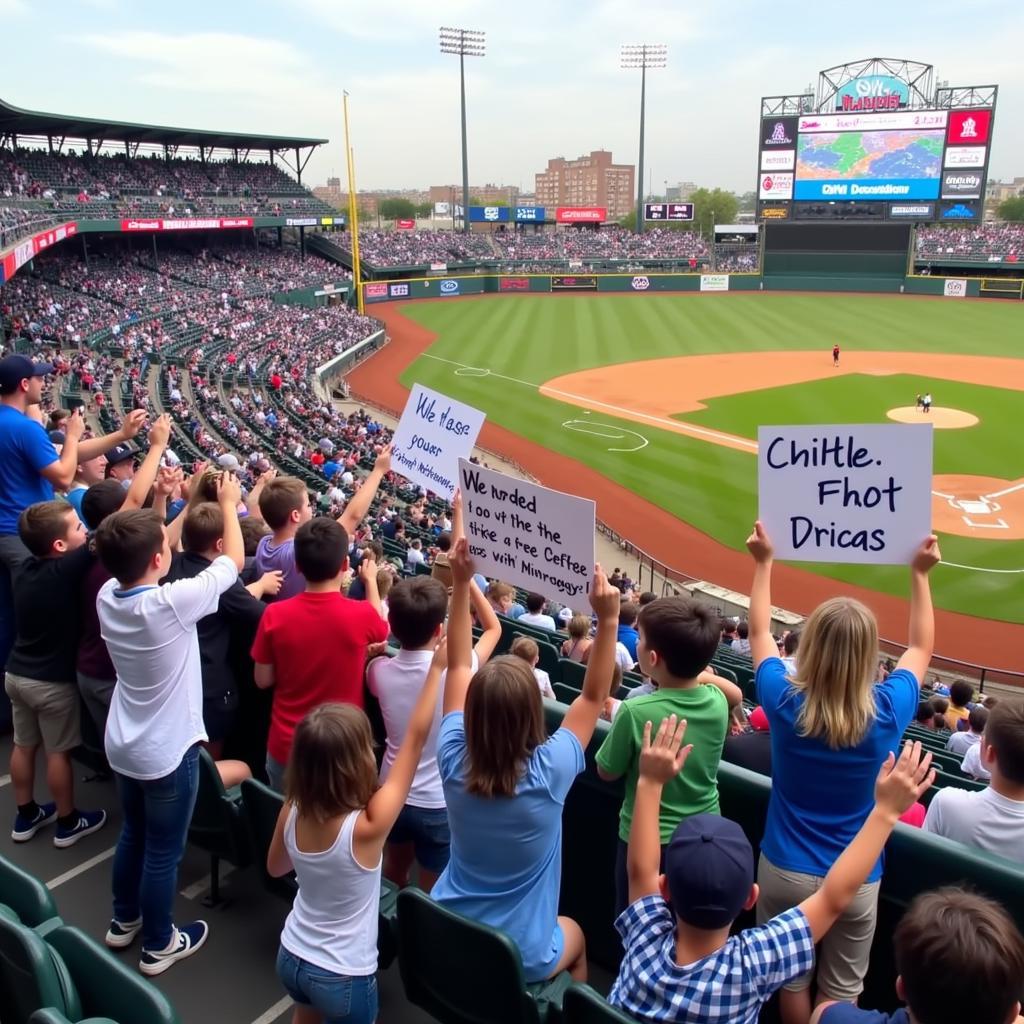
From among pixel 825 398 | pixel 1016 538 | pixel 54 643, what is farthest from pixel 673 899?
pixel 825 398

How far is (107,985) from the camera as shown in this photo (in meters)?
2.77

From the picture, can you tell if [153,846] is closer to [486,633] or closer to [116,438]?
[486,633]

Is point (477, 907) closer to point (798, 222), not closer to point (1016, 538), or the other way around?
point (1016, 538)

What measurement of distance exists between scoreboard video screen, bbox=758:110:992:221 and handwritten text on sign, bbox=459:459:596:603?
204 ft

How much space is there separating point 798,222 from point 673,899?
6774 centimetres

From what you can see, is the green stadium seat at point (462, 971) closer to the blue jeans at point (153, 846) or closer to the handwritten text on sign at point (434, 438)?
the blue jeans at point (153, 846)

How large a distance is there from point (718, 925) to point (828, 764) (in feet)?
3.12

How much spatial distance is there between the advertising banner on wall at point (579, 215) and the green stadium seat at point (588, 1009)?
87506mm

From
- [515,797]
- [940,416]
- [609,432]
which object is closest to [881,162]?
[940,416]

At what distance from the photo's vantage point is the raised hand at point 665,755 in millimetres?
2811

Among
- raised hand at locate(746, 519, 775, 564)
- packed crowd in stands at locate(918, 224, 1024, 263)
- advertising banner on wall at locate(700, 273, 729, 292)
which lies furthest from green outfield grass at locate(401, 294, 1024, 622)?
raised hand at locate(746, 519, 775, 564)

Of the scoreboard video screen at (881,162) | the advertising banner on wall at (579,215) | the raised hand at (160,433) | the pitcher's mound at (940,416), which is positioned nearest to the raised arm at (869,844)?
the raised hand at (160,433)

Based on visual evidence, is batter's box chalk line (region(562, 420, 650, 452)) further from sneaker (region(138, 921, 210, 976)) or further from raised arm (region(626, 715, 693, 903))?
raised arm (region(626, 715, 693, 903))

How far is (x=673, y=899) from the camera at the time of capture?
2359 mm
